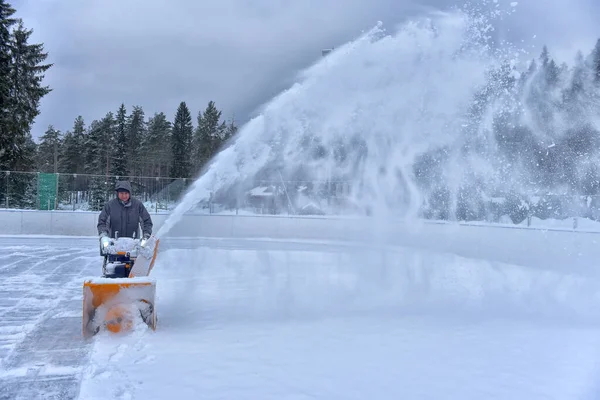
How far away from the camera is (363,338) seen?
5.71 meters

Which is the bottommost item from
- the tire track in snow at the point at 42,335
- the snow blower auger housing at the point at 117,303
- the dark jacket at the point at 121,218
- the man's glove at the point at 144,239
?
the tire track in snow at the point at 42,335

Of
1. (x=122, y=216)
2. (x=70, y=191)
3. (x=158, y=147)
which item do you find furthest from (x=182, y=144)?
(x=122, y=216)

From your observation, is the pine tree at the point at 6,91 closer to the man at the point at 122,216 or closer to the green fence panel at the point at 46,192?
the green fence panel at the point at 46,192

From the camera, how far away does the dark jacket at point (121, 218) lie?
21.6ft

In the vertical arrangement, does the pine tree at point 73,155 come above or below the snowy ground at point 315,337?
above

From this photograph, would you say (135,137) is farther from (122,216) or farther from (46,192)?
(122,216)

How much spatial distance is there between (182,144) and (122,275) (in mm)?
48582

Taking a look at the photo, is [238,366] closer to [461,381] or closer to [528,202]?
[461,381]

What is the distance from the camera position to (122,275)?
629cm

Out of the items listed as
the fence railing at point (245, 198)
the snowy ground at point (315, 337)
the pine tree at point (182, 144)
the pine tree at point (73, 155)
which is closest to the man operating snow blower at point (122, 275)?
the snowy ground at point (315, 337)

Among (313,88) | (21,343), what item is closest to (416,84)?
(313,88)

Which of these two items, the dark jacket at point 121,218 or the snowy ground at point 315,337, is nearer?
the snowy ground at point 315,337

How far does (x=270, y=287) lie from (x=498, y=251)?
9053mm

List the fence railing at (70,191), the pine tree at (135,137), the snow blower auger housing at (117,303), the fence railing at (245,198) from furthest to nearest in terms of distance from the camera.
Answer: the pine tree at (135,137)
the fence railing at (70,191)
the fence railing at (245,198)
the snow blower auger housing at (117,303)
